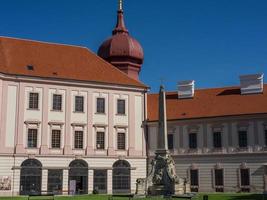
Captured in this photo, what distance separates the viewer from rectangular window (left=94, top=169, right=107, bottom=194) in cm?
4281

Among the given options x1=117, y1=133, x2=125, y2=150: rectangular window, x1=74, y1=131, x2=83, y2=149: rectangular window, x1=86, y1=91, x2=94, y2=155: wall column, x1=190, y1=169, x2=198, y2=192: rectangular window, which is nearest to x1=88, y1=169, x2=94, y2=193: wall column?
x1=86, y1=91, x2=94, y2=155: wall column

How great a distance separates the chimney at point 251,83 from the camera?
45312 millimetres

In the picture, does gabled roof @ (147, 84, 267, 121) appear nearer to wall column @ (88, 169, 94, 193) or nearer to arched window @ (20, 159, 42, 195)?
wall column @ (88, 169, 94, 193)

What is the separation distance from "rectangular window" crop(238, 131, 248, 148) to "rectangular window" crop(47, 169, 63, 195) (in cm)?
1592

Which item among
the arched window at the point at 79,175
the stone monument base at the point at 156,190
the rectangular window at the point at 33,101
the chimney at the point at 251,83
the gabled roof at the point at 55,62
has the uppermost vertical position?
the gabled roof at the point at 55,62

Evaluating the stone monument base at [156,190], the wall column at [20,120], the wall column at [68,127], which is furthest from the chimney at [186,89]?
the stone monument base at [156,190]

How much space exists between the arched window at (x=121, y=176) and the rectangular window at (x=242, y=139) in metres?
10.3

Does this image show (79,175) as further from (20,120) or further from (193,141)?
(193,141)

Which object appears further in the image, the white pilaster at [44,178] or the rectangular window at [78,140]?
the rectangular window at [78,140]

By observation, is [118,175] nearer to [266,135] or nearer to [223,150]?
[223,150]

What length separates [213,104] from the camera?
46.2 m

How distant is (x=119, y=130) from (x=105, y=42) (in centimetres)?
1315

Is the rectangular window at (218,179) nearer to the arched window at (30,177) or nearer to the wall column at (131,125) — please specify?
the wall column at (131,125)

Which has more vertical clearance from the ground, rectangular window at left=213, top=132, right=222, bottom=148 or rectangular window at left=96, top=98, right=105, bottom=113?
rectangular window at left=96, top=98, right=105, bottom=113
